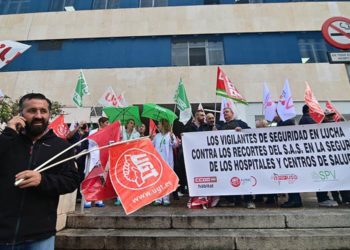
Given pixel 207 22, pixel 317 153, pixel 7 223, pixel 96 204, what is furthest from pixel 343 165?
pixel 207 22

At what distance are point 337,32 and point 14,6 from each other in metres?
18.9

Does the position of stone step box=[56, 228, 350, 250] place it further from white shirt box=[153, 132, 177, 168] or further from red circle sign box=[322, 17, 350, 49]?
red circle sign box=[322, 17, 350, 49]

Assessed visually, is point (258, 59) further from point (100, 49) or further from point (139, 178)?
point (139, 178)

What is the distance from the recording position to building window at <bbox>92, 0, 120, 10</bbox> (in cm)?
1616

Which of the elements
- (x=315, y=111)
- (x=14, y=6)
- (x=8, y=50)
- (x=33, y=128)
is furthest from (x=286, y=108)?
(x=14, y=6)

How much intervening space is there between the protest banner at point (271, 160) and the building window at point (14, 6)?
17.2 m

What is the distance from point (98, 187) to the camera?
371cm

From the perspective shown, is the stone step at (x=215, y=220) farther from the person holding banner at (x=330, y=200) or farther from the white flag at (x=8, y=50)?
the white flag at (x=8, y=50)

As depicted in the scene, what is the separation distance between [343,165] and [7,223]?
5.34 metres

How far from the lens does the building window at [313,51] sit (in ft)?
47.4

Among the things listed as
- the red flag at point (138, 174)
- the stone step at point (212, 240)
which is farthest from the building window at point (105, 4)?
the stone step at point (212, 240)

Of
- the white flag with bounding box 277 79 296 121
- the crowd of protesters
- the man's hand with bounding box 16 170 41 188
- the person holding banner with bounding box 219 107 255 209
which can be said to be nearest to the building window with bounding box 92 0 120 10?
the crowd of protesters

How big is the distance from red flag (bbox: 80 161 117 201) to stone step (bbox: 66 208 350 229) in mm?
733

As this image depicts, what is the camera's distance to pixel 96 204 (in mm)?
5270
